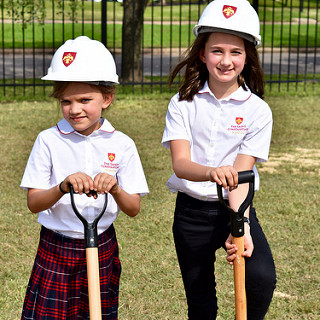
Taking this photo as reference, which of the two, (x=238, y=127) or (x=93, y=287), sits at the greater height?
(x=238, y=127)

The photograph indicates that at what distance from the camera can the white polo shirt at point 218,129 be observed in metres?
3.12

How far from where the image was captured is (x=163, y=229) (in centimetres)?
524

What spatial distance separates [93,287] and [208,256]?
110cm

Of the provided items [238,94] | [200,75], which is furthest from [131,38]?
[238,94]

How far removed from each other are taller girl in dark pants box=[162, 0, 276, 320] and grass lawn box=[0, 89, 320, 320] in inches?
24.1

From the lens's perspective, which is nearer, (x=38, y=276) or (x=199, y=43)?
(x=38, y=276)

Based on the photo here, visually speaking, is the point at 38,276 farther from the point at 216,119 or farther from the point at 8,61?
the point at 8,61

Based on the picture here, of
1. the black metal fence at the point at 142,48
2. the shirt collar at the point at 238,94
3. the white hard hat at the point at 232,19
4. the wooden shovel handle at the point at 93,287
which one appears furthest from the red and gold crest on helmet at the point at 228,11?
the black metal fence at the point at 142,48

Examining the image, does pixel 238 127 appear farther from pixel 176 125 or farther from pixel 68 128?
pixel 68 128

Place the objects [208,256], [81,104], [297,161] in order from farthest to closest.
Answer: [297,161] < [208,256] < [81,104]

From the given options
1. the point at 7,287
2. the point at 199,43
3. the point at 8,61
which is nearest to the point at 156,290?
the point at 7,287

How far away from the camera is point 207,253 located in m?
3.30

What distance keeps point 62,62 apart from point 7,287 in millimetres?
2003

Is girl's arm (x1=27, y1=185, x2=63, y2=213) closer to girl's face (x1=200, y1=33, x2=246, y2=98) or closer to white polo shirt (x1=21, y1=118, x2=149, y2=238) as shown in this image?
white polo shirt (x1=21, y1=118, x2=149, y2=238)
